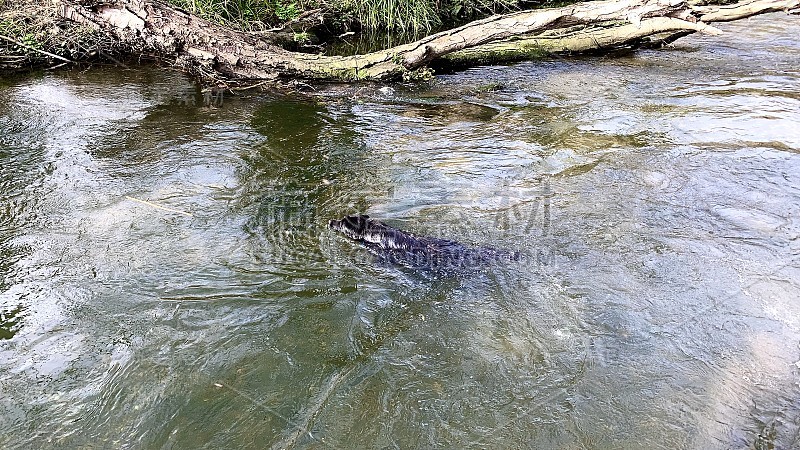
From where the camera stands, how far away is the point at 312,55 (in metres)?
8.73

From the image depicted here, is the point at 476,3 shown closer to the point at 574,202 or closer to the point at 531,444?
the point at 574,202

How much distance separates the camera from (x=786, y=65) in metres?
8.94

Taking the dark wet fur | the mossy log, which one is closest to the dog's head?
the dark wet fur

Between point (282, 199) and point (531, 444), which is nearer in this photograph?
point (531, 444)

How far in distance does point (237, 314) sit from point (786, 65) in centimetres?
910

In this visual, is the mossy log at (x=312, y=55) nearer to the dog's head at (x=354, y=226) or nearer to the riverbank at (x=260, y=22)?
the riverbank at (x=260, y=22)

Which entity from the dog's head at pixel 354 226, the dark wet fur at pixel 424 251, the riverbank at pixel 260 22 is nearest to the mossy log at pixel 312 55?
Result: the riverbank at pixel 260 22

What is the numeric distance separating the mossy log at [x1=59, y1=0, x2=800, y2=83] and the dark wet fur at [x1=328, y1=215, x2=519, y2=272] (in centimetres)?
466

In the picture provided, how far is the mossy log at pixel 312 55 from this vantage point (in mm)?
7988

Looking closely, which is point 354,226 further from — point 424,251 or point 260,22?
point 260,22

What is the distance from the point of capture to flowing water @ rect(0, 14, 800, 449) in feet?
9.94

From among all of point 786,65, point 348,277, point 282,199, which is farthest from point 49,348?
point 786,65

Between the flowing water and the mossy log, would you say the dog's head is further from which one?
the mossy log

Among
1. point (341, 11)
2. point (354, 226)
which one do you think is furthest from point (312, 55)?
point (354, 226)
